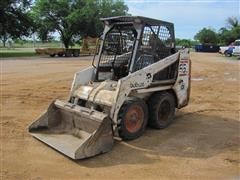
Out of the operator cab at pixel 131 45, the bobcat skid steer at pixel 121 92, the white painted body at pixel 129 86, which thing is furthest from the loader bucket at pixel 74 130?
the operator cab at pixel 131 45

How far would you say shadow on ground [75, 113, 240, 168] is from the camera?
6.35 m

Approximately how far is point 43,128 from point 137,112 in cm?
184

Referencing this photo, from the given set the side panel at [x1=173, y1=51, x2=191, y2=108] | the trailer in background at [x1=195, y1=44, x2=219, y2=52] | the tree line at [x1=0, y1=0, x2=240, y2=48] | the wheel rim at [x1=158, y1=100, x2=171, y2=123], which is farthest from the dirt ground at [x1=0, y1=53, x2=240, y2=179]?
the trailer in background at [x1=195, y1=44, x2=219, y2=52]

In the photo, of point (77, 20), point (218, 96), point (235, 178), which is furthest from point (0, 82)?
point (77, 20)

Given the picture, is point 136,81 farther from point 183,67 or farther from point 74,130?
point 183,67

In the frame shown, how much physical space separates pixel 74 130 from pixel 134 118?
1115mm

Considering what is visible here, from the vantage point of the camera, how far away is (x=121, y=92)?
22.8 ft

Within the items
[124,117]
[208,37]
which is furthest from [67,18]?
[124,117]

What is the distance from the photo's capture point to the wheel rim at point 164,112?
8.11 meters

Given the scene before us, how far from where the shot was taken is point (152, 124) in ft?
→ 25.9

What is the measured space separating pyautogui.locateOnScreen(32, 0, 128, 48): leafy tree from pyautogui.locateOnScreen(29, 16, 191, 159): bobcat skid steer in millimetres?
42868

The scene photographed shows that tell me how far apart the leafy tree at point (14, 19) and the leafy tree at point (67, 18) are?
545 centimetres

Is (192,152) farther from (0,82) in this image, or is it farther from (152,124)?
(0,82)

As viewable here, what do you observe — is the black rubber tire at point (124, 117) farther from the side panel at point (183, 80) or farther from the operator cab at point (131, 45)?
the side panel at point (183, 80)
